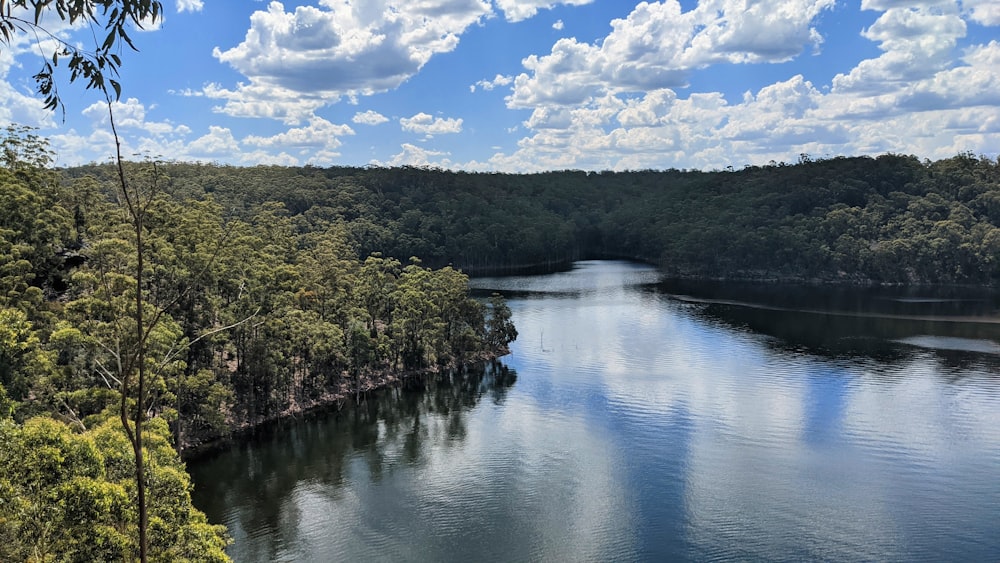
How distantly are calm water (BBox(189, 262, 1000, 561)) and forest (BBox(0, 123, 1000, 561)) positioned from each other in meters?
4.69

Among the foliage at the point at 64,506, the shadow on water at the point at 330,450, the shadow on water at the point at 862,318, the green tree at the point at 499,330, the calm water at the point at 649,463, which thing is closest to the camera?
the foliage at the point at 64,506

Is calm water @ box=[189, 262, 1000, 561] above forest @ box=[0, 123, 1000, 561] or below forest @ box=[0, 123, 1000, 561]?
below

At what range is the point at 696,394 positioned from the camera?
47.6 meters

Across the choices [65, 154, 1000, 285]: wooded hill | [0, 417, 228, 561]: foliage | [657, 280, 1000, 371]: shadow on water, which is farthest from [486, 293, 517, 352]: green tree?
[65, 154, 1000, 285]: wooded hill

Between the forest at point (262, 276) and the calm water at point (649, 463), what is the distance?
4.69 m

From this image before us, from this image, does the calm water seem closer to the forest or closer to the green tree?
the green tree

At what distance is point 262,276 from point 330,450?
43.7 feet

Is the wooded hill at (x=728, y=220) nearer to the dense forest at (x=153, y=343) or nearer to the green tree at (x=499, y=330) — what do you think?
the dense forest at (x=153, y=343)

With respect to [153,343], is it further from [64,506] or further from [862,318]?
[862,318]

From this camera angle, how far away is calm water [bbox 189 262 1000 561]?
2722 cm

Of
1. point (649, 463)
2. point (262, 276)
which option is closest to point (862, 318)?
point (649, 463)

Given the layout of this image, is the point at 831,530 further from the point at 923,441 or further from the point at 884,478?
the point at 923,441

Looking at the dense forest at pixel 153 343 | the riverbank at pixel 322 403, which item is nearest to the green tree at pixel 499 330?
the dense forest at pixel 153 343

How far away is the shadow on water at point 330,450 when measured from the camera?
31234 mm
